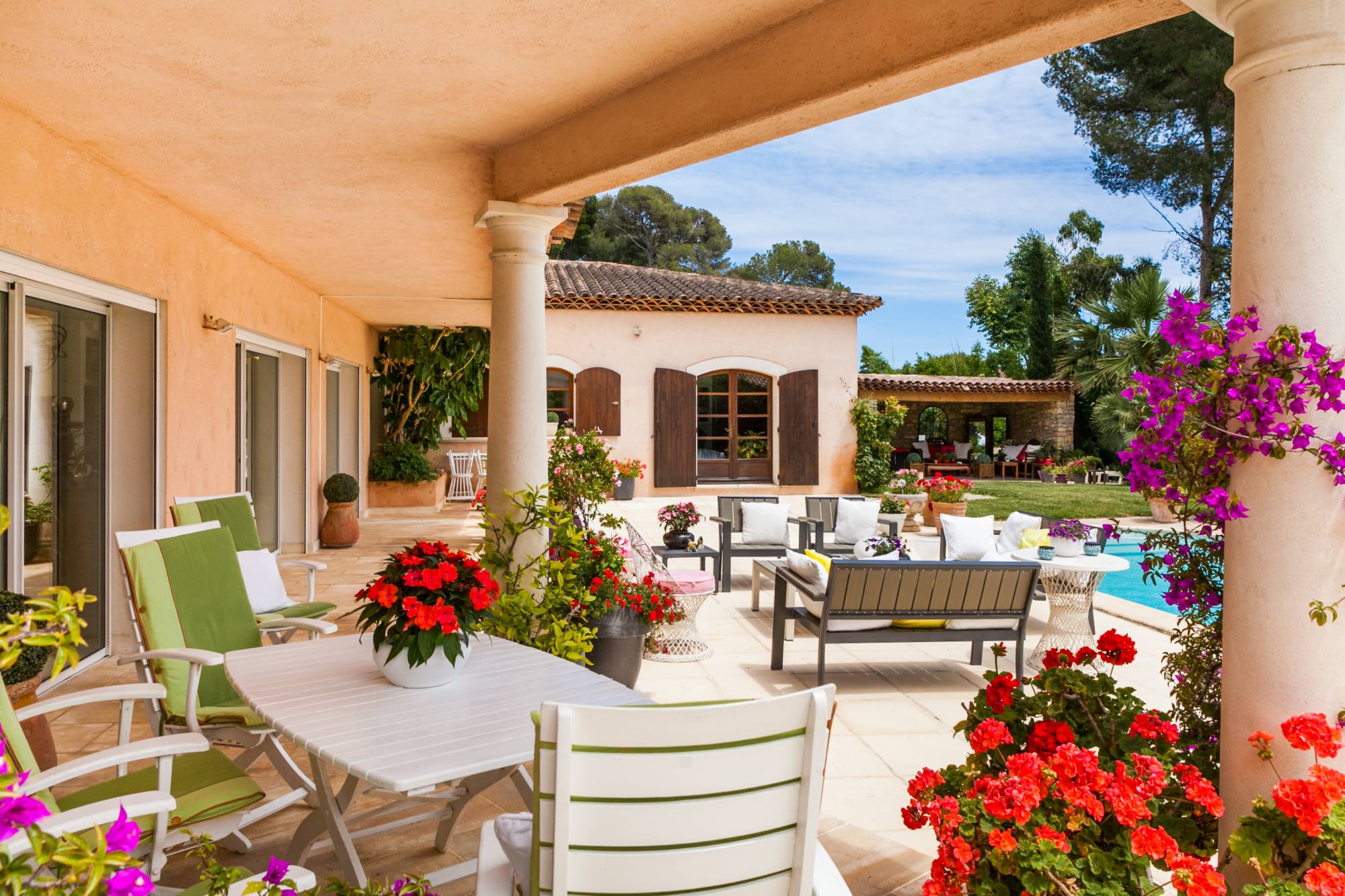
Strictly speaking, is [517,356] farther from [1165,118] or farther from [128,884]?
[1165,118]

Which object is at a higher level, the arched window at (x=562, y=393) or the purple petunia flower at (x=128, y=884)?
the arched window at (x=562, y=393)

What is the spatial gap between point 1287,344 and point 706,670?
3.71 m

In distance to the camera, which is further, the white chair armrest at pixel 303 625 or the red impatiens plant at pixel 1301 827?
the white chair armrest at pixel 303 625

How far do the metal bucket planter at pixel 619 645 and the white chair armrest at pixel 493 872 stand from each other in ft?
7.06

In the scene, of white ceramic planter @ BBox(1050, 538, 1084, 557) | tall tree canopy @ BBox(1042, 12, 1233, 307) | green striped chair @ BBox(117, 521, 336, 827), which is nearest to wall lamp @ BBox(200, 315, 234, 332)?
green striped chair @ BBox(117, 521, 336, 827)

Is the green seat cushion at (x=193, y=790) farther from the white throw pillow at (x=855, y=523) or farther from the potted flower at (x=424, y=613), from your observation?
the white throw pillow at (x=855, y=523)

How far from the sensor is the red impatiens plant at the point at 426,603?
2293 mm

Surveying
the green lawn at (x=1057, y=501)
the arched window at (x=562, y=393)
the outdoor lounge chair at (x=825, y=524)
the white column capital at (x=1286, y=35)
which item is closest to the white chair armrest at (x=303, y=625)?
the white column capital at (x=1286, y=35)

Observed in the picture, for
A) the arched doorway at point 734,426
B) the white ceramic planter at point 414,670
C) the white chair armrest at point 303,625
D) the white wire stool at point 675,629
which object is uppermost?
the arched doorway at point 734,426

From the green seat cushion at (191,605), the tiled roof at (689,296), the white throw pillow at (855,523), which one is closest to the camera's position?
the green seat cushion at (191,605)

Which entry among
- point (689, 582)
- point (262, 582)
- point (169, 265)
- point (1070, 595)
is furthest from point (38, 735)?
point (1070, 595)

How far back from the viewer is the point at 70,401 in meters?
4.47

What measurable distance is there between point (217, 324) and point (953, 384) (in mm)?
16740

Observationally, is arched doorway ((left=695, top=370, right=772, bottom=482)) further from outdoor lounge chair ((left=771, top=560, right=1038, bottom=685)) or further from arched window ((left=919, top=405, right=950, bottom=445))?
outdoor lounge chair ((left=771, top=560, right=1038, bottom=685))
